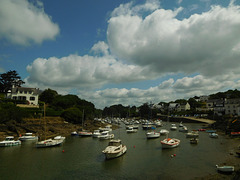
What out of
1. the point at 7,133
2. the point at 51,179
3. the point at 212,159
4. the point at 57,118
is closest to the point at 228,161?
the point at 212,159

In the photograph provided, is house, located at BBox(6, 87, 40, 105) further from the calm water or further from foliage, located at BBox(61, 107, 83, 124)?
the calm water

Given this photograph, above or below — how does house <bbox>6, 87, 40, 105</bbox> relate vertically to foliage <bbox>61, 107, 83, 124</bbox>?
above

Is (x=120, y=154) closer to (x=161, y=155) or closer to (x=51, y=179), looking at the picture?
(x=161, y=155)

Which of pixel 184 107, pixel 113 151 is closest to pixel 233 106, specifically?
pixel 184 107

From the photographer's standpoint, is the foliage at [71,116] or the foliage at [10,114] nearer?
the foliage at [10,114]

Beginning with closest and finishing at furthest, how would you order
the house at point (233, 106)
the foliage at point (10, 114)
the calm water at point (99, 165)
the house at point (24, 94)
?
the calm water at point (99, 165) → the foliage at point (10, 114) → the house at point (24, 94) → the house at point (233, 106)

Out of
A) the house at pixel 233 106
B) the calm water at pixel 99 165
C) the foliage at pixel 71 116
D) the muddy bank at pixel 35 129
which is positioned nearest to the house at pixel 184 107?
the house at pixel 233 106

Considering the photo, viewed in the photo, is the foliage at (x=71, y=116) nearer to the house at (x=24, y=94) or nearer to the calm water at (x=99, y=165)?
the house at (x=24, y=94)

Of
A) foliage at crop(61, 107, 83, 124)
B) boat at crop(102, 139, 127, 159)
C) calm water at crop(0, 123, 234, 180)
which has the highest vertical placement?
foliage at crop(61, 107, 83, 124)

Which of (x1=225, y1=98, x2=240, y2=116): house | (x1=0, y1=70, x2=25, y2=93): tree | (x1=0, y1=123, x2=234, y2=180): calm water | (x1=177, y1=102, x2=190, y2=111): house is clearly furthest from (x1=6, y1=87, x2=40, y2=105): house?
(x1=177, y1=102, x2=190, y2=111): house

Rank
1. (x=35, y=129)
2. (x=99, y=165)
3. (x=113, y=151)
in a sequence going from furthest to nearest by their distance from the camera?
(x=35, y=129), (x=113, y=151), (x=99, y=165)

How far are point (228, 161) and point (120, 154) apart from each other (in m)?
20.2

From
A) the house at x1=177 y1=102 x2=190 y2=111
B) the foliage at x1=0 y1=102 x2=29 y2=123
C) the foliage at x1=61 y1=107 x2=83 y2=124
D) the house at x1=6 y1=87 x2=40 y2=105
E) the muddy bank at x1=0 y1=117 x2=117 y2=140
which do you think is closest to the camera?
the muddy bank at x1=0 y1=117 x2=117 y2=140

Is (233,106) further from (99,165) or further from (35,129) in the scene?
(35,129)
